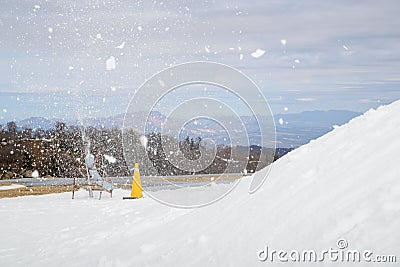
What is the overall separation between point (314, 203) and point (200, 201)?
4.50 meters

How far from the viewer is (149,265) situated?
5.56 metres

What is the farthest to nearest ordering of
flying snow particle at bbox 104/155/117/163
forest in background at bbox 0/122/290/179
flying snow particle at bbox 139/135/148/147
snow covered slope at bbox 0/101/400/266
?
1. flying snow particle at bbox 104/155/117/163
2. forest in background at bbox 0/122/290/179
3. flying snow particle at bbox 139/135/148/147
4. snow covered slope at bbox 0/101/400/266

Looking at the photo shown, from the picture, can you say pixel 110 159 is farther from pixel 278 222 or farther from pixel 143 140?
pixel 278 222

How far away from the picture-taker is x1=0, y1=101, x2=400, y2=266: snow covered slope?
409cm

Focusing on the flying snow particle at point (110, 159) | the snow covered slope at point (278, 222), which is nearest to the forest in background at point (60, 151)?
the flying snow particle at point (110, 159)

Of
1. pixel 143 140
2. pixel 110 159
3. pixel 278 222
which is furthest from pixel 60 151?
pixel 278 222

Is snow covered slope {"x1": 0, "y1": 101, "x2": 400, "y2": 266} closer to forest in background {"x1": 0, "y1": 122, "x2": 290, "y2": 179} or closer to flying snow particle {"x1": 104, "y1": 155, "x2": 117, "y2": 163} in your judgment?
forest in background {"x1": 0, "y1": 122, "x2": 290, "y2": 179}

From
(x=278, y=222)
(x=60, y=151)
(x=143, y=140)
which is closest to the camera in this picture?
(x=278, y=222)

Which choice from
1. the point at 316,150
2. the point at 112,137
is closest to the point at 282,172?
the point at 316,150

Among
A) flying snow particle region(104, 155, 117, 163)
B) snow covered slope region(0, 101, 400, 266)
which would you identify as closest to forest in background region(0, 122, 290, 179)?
flying snow particle region(104, 155, 117, 163)

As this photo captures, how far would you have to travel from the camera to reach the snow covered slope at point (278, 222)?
4.09m

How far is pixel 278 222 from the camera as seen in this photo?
4922 mm

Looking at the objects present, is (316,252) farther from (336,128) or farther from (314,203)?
(336,128)

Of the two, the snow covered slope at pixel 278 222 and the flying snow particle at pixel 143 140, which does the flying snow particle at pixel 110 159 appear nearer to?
the flying snow particle at pixel 143 140
